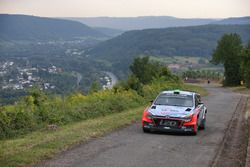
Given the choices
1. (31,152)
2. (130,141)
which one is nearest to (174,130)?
(130,141)

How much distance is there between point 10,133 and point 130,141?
4.33 m

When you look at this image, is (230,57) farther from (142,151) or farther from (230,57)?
(142,151)

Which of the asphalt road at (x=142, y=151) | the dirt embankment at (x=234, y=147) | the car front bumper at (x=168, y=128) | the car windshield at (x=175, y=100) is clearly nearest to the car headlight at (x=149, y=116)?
the car front bumper at (x=168, y=128)

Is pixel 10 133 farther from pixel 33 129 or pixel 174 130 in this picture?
pixel 174 130

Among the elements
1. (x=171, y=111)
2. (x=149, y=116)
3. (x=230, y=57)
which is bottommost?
(x=230, y=57)

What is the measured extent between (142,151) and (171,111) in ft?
15.0

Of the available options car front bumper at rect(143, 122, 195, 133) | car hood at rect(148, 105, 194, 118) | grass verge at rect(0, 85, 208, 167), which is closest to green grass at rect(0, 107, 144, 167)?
grass verge at rect(0, 85, 208, 167)

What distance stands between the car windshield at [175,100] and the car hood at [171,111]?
456mm

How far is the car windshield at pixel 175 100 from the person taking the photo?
1842cm

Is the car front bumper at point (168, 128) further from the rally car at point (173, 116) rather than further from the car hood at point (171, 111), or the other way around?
the car hood at point (171, 111)

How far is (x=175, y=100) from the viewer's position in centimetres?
1870

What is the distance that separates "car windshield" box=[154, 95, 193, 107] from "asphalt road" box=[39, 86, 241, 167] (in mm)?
1316

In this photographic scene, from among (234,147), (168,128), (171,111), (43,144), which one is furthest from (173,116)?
(43,144)

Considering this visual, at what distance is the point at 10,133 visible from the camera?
16688 millimetres
